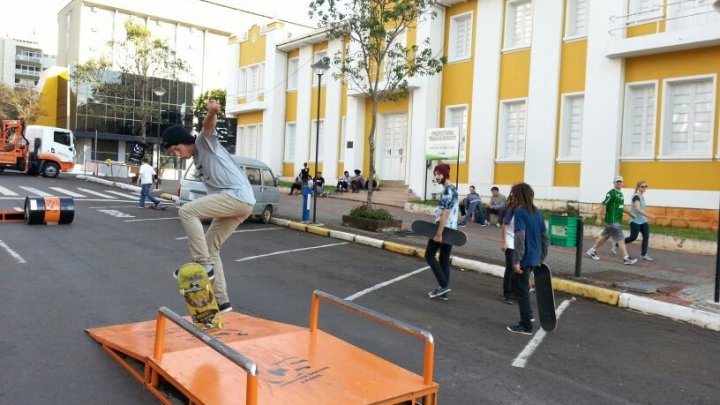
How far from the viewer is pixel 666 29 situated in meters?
16.1

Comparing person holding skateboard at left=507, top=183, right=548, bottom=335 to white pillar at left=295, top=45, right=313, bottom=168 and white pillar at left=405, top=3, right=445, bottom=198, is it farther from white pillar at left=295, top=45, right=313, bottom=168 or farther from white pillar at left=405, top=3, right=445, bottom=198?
white pillar at left=295, top=45, right=313, bottom=168

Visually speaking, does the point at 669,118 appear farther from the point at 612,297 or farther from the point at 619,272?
the point at 612,297

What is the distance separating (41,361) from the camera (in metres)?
4.93

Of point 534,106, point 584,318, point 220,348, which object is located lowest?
Result: point 584,318

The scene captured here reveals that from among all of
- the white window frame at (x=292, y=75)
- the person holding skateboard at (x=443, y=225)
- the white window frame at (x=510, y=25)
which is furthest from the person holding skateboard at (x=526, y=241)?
the white window frame at (x=292, y=75)

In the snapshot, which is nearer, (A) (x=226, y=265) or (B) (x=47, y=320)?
(B) (x=47, y=320)

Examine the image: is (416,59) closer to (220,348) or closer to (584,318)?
(584,318)

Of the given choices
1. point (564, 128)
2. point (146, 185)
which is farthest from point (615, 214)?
point (146, 185)

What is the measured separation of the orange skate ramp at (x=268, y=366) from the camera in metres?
3.79

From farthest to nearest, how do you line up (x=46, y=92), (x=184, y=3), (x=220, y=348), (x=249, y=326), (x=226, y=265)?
(x=184, y=3) < (x=46, y=92) < (x=226, y=265) < (x=249, y=326) < (x=220, y=348)

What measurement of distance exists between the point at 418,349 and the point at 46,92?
225 feet

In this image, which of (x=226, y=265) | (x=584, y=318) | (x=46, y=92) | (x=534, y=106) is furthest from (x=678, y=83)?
(x=46, y=92)

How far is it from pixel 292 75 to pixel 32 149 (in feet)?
51.7

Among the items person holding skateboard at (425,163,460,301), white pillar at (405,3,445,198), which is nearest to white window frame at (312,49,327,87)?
white pillar at (405,3,445,198)
